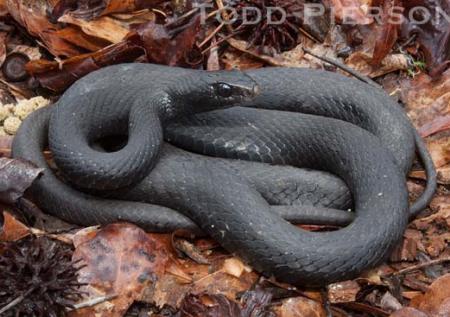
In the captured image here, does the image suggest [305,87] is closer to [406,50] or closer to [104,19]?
[406,50]

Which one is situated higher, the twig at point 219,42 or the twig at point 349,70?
the twig at point 349,70

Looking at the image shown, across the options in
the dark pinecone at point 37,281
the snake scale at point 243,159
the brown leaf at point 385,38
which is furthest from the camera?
the brown leaf at point 385,38

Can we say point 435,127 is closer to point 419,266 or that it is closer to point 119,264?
point 419,266

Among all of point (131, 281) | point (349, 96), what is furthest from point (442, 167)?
point (131, 281)

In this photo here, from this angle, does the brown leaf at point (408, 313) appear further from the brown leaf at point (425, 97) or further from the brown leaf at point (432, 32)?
the brown leaf at point (432, 32)

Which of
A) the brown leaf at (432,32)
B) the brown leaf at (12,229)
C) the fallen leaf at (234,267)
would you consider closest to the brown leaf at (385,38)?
the brown leaf at (432,32)

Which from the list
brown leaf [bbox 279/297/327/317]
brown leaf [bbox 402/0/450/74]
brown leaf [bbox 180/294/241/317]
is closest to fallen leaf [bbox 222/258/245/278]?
brown leaf [bbox 180/294/241/317]

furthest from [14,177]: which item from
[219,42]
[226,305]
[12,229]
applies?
[219,42]
